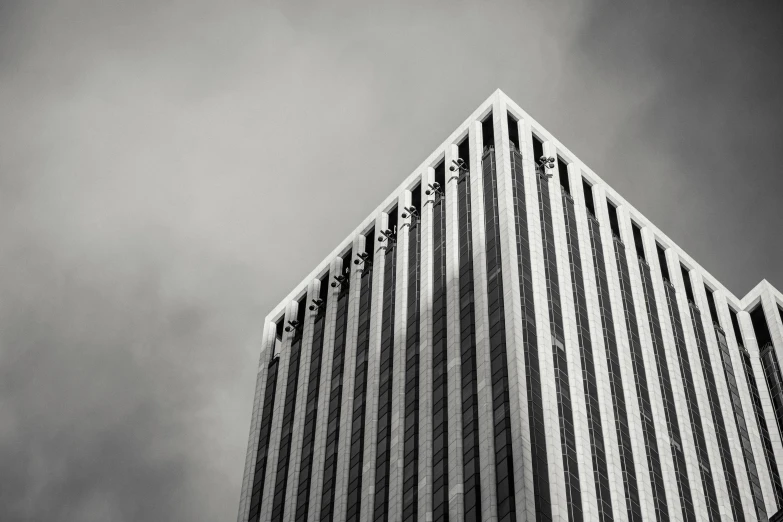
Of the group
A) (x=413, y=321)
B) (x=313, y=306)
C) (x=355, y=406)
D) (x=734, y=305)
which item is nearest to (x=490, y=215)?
(x=413, y=321)

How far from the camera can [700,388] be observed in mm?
139375

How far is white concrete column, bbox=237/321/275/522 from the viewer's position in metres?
145

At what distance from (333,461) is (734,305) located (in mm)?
69290

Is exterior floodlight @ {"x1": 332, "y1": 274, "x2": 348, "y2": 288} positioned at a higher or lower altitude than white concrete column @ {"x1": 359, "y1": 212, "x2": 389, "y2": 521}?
higher

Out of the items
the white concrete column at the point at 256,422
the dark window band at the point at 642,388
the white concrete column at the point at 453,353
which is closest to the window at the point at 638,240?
the dark window band at the point at 642,388

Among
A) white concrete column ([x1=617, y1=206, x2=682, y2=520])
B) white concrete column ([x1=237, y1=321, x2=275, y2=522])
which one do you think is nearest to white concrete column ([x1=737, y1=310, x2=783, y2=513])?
white concrete column ([x1=617, y1=206, x2=682, y2=520])

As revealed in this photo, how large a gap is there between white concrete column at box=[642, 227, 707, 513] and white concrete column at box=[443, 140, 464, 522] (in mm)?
26621

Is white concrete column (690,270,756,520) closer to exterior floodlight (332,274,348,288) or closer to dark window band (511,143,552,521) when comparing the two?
dark window band (511,143,552,521)

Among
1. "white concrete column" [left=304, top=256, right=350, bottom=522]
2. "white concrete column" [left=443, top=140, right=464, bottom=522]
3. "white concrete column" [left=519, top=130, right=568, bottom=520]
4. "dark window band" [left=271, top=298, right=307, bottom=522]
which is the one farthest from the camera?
"dark window band" [left=271, top=298, right=307, bottom=522]

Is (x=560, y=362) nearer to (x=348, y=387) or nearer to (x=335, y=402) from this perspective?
(x=348, y=387)

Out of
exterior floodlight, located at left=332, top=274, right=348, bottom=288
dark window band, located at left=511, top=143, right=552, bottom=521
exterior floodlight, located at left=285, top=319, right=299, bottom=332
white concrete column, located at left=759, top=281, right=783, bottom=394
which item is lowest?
dark window band, located at left=511, top=143, right=552, bottom=521

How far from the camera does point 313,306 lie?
158 metres

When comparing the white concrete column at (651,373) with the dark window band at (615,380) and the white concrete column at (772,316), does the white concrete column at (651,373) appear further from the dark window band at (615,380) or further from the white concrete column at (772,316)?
the white concrete column at (772,316)

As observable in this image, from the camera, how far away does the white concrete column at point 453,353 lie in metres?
106
